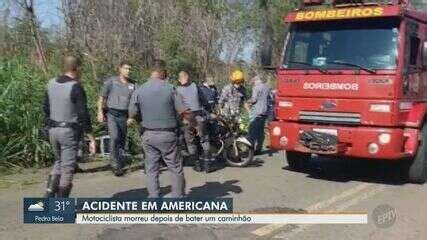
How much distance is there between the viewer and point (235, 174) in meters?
10.1

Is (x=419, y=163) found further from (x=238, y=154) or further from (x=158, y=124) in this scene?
(x=158, y=124)

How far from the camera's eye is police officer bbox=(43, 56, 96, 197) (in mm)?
6824

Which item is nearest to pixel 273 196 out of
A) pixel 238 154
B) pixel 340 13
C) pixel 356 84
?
pixel 356 84

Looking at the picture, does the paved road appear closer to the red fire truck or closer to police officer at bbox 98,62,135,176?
police officer at bbox 98,62,135,176

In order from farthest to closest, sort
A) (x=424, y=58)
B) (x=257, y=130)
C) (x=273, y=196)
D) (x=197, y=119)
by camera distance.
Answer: (x=257, y=130), (x=197, y=119), (x=424, y=58), (x=273, y=196)

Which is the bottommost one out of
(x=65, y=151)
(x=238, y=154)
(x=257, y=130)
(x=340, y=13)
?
(x=238, y=154)

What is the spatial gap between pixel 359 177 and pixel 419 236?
11.9 feet

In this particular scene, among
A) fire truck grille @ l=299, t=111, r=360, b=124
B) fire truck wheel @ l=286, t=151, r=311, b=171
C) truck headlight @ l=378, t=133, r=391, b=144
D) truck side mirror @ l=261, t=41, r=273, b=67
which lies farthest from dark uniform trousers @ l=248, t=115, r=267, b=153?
truck headlight @ l=378, t=133, r=391, b=144

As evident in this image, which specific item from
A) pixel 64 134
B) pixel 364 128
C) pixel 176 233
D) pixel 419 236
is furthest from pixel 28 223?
pixel 364 128

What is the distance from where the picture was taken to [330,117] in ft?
30.5

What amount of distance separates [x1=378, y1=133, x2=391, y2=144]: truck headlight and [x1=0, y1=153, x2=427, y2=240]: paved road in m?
0.72

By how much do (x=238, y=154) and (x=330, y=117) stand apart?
89.2 inches

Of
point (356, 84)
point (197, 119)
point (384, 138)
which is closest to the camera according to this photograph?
point (384, 138)

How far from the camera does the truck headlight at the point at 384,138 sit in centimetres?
878
